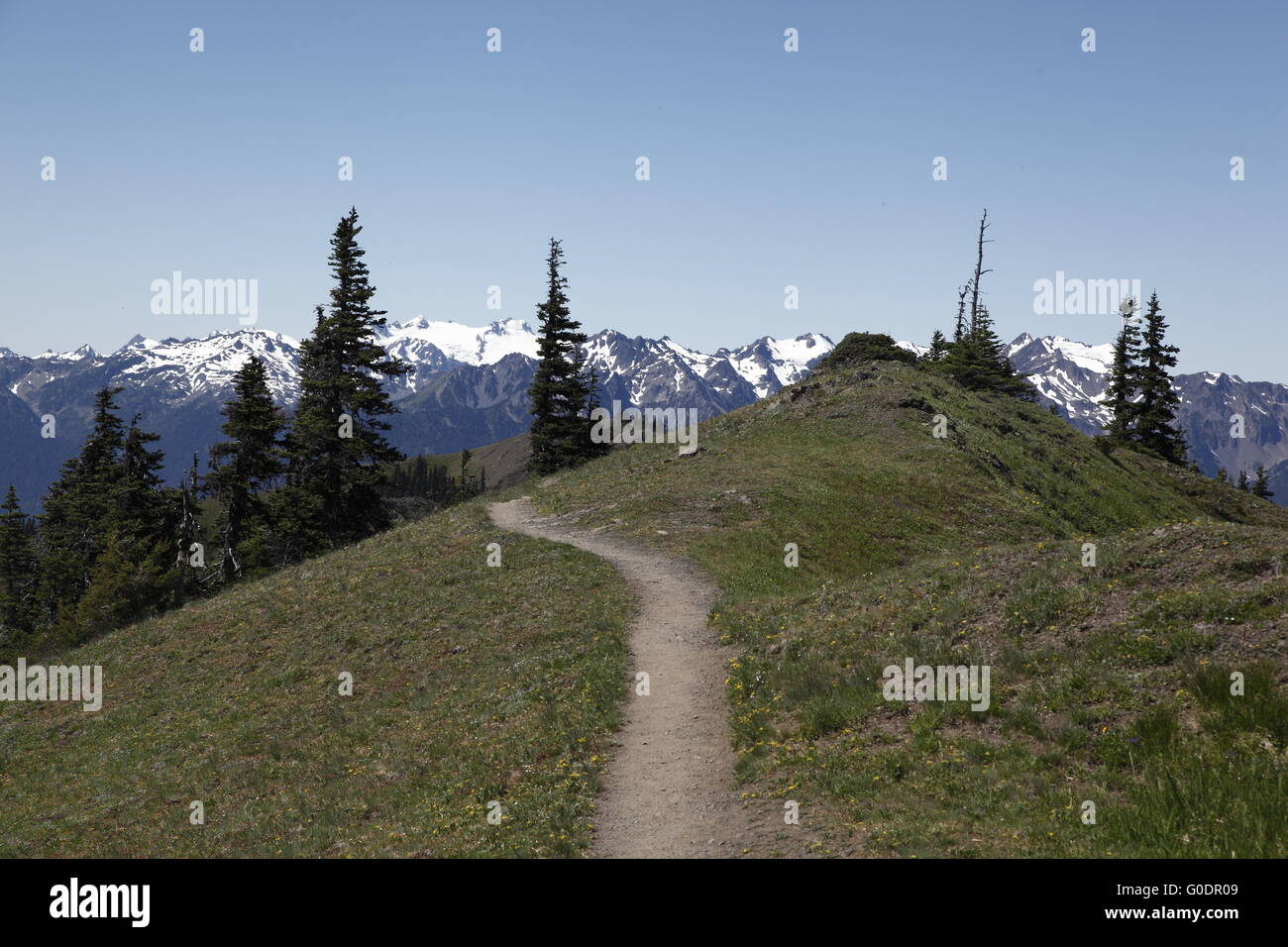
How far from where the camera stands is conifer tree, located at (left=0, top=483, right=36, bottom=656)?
66125mm

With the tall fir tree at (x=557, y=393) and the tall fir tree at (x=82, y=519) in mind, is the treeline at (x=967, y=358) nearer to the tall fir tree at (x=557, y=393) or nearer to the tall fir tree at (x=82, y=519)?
the tall fir tree at (x=557, y=393)

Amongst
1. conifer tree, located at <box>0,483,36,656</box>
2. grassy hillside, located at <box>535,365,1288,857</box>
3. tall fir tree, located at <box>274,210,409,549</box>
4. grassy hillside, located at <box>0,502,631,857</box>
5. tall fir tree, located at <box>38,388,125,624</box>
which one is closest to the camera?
grassy hillside, located at <box>535,365,1288,857</box>

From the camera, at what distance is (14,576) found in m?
72.4

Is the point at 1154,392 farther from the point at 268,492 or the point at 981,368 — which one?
the point at 268,492

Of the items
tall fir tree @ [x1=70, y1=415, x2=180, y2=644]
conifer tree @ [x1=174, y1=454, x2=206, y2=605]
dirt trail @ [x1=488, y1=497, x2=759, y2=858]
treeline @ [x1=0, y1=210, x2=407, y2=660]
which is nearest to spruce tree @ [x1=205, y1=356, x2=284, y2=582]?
treeline @ [x1=0, y1=210, x2=407, y2=660]

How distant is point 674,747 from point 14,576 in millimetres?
82134

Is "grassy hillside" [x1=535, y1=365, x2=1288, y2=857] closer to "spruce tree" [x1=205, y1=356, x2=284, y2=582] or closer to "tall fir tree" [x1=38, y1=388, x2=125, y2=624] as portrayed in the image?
"spruce tree" [x1=205, y1=356, x2=284, y2=582]

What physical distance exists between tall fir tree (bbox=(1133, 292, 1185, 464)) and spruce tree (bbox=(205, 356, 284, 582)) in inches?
2914

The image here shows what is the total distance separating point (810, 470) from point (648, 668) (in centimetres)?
2262

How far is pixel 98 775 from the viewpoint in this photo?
2036cm
